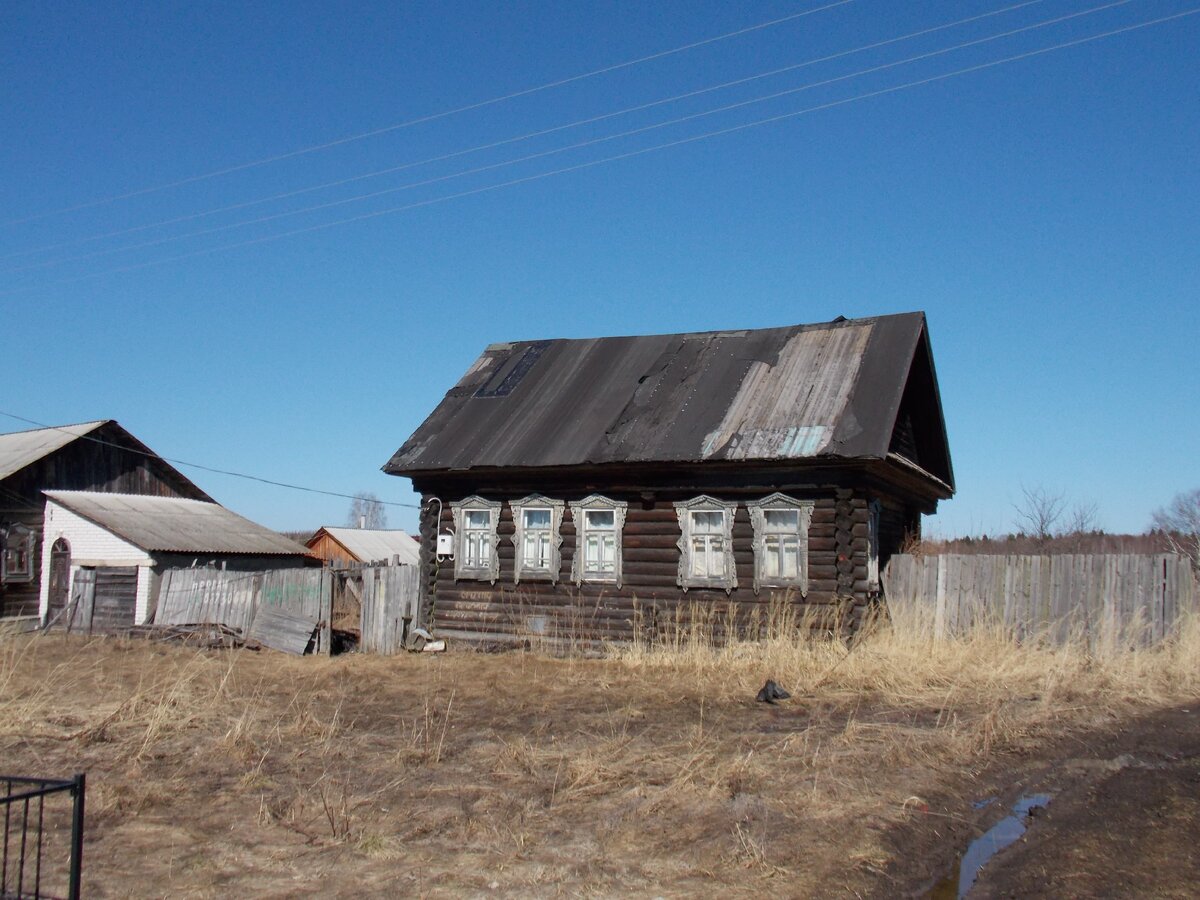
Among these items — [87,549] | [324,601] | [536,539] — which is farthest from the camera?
[87,549]

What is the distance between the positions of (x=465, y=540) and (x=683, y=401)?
185 inches

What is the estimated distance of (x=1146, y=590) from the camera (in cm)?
1454

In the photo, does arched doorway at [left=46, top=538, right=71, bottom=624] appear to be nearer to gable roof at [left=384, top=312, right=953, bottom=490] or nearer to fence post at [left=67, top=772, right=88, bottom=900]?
gable roof at [left=384, top=312, right=953, bottom=490]

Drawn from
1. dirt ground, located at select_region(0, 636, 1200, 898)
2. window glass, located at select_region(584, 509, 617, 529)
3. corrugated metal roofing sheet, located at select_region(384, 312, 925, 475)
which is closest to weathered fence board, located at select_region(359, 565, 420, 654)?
corrugated metal roofing sheet, located at select_region(384, 312, 925, 475)

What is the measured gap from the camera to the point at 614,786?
773cm

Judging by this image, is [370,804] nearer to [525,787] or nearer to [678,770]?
[525,787]

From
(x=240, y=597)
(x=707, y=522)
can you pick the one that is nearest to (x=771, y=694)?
(x=707, y=522)

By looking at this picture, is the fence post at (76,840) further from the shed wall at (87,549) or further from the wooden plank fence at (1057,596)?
the shed wall at (87,549)

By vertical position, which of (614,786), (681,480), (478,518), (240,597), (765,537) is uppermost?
(681,480)

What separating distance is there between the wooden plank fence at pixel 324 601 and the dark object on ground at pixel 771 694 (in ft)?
28.1

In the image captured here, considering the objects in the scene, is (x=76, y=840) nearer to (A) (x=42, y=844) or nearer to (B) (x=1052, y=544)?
(A) (x=42, y=844)

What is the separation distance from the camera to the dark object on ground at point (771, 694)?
39.1ft

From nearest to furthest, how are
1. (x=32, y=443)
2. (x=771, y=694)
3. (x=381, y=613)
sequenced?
1. (x=771, y=694)
2. (x=381, y=613)
3. (x=32, y=443)

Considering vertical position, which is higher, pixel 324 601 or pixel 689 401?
pixel 689 401
